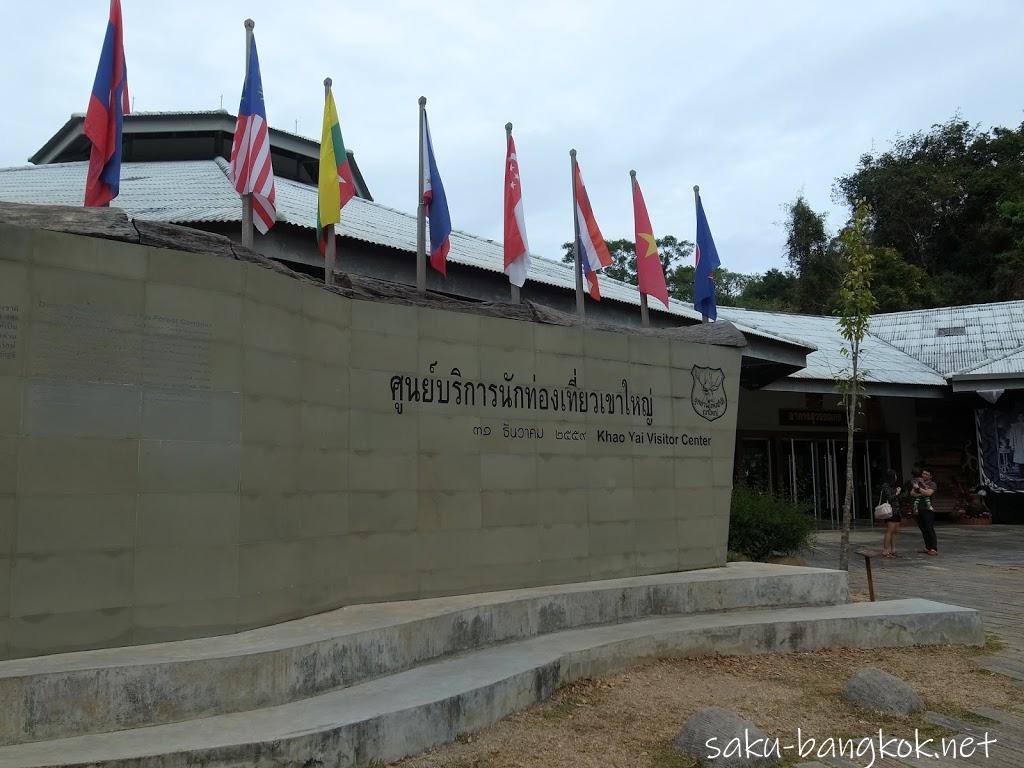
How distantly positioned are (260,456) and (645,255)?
21.7 feet

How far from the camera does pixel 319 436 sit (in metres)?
6.62

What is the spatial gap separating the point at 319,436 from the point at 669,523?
433 cm

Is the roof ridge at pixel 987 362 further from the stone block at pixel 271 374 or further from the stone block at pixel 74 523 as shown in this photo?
the stone block at pixel 74 523

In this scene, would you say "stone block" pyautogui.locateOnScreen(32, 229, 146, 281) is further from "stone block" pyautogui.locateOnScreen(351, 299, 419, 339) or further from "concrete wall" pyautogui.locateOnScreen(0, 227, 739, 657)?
"stone block" pyautogui.locateOnScreen(351, 299, 419, 339)

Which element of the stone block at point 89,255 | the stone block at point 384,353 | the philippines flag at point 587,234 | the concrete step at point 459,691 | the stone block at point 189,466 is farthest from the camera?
the philippines flag at point 587,234

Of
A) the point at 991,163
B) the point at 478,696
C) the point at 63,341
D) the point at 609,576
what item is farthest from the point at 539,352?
the point at 991,163

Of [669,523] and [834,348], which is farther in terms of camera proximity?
[834,348]

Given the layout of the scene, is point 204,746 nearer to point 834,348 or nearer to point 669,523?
point 669,523

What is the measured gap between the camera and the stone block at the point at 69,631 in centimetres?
491

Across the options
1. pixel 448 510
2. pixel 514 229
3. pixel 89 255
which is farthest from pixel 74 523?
pixel 514 229

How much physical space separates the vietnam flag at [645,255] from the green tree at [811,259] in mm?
31885

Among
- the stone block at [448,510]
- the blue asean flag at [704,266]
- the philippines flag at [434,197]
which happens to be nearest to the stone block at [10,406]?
the stone block at [448,510]

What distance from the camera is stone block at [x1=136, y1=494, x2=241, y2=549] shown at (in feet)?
17.7

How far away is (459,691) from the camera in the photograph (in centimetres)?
535
